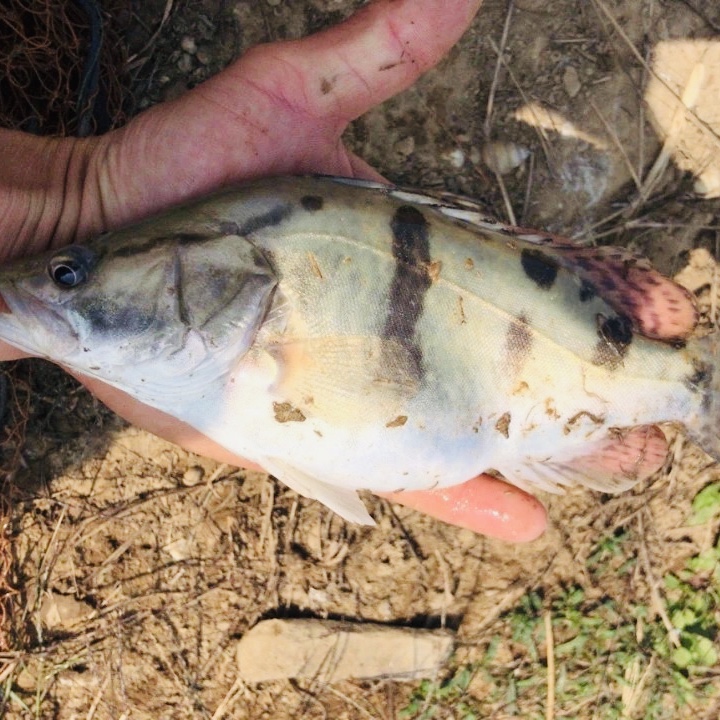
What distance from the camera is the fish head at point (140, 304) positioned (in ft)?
9.23

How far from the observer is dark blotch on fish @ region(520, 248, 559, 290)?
3.26 meters

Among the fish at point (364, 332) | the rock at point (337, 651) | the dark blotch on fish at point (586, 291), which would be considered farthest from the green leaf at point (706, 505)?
the dark blotch on fish at point (586, 291)

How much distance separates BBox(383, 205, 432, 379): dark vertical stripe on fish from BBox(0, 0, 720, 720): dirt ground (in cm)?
185

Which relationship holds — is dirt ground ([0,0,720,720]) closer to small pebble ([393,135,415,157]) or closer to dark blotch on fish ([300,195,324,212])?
small pebble ([393,135,415,157])

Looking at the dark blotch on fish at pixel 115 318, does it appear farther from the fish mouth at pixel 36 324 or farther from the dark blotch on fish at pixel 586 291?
the dark blotch on fish at pixel 586 291

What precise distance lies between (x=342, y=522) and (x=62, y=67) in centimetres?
335

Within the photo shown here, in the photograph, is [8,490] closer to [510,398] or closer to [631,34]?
[510,398]

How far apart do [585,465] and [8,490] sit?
352 cm

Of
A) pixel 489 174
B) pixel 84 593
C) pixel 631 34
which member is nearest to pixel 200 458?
pixel 84 593

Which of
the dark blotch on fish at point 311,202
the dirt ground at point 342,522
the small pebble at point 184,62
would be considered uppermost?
the dark blotch on fish at point 311,202

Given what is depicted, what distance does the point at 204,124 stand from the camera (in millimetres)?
3422

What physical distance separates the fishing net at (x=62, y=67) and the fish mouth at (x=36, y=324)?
193 centimetres

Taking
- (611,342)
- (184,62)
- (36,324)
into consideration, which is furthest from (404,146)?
(36,324)

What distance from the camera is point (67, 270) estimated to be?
2822 millimetres
